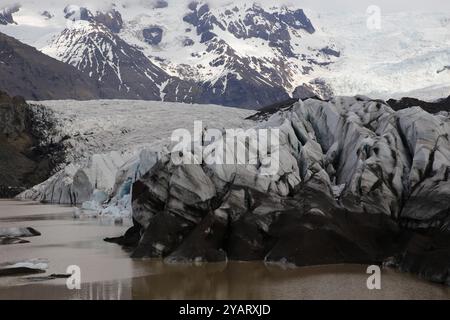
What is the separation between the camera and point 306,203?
953 inches

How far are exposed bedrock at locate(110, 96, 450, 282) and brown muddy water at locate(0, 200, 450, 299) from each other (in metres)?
1.00

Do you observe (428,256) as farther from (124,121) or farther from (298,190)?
(124,121)

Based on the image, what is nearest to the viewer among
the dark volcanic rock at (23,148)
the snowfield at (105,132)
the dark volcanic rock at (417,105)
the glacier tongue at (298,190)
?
the glacier tongue at (298,190)

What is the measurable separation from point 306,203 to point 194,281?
6149mm

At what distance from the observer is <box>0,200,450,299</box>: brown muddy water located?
17891 mm

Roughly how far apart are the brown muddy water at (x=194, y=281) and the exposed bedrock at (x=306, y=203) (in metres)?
1.00

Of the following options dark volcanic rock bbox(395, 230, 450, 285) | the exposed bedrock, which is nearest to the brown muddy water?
dark volcanic rock bbox(395, 230, 450, 285)

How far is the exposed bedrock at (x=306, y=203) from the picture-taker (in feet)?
74.9

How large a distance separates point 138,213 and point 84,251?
8.31 ft

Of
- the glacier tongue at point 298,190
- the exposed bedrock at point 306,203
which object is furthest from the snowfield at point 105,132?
the exposed bedrock at point 306,203

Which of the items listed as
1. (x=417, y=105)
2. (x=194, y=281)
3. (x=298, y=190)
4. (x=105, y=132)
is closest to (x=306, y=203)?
(x=298, y=190)

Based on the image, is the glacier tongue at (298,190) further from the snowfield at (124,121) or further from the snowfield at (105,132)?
the snowfield at (124,121)
